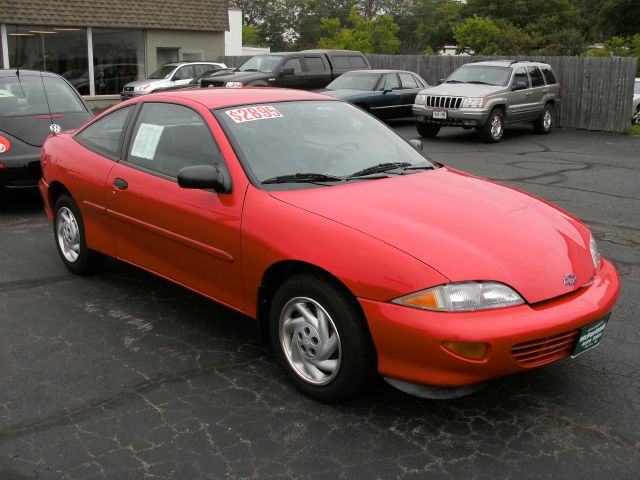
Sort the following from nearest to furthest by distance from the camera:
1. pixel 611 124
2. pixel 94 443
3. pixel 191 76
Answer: pixel 94 443 → pixel 611 124 → pixel 191 76

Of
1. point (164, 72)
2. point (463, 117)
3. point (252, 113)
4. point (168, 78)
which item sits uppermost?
point (164, 72)

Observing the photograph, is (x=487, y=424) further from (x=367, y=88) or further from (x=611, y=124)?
(x=611, y=124)

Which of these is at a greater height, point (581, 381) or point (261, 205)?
point (261, 205)

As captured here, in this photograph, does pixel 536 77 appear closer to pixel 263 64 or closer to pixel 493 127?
pixel 493 127

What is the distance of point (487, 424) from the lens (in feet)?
11.6

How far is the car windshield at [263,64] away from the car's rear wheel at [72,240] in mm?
13981

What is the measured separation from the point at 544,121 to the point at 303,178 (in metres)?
14.6

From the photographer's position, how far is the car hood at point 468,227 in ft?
11.1

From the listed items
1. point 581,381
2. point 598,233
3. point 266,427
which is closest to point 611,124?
point 598,233

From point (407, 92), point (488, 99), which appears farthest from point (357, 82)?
point (488, 99)

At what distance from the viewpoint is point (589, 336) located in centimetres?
355

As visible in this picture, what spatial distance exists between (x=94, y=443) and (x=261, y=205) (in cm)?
149

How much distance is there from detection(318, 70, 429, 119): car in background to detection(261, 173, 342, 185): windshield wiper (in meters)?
12.9

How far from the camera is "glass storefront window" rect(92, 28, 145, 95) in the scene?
24.5 meters
